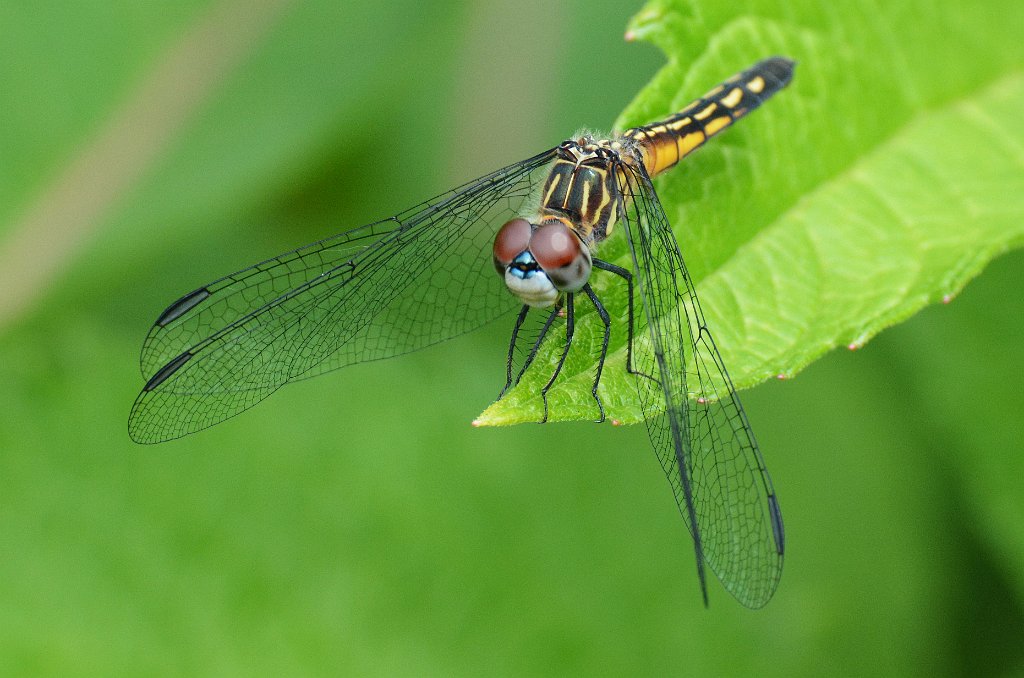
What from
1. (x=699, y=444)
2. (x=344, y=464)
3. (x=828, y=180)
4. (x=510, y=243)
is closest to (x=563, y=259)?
(x=510, y=243)

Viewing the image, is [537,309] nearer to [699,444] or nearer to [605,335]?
[605,335]

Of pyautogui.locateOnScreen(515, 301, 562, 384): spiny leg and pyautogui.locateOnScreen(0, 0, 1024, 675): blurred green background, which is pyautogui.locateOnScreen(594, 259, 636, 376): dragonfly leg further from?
pyautogui.locateOnScreen(0, 0, 1024, 675): blurred green background

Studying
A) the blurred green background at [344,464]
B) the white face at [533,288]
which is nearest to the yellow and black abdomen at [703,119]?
the white face at [533,288]

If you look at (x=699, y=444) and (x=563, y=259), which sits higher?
(x=563, y=259)

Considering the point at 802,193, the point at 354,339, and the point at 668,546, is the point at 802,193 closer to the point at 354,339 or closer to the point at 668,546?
the point at 668,546

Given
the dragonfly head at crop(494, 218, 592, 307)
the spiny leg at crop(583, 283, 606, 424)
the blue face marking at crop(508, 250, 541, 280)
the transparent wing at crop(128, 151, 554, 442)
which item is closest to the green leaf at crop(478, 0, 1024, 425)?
the spiny leg at crop(583, 283, 606, 424)

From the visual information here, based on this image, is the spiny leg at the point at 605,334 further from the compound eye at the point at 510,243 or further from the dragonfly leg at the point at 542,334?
the compound eye at the point at 510,243
